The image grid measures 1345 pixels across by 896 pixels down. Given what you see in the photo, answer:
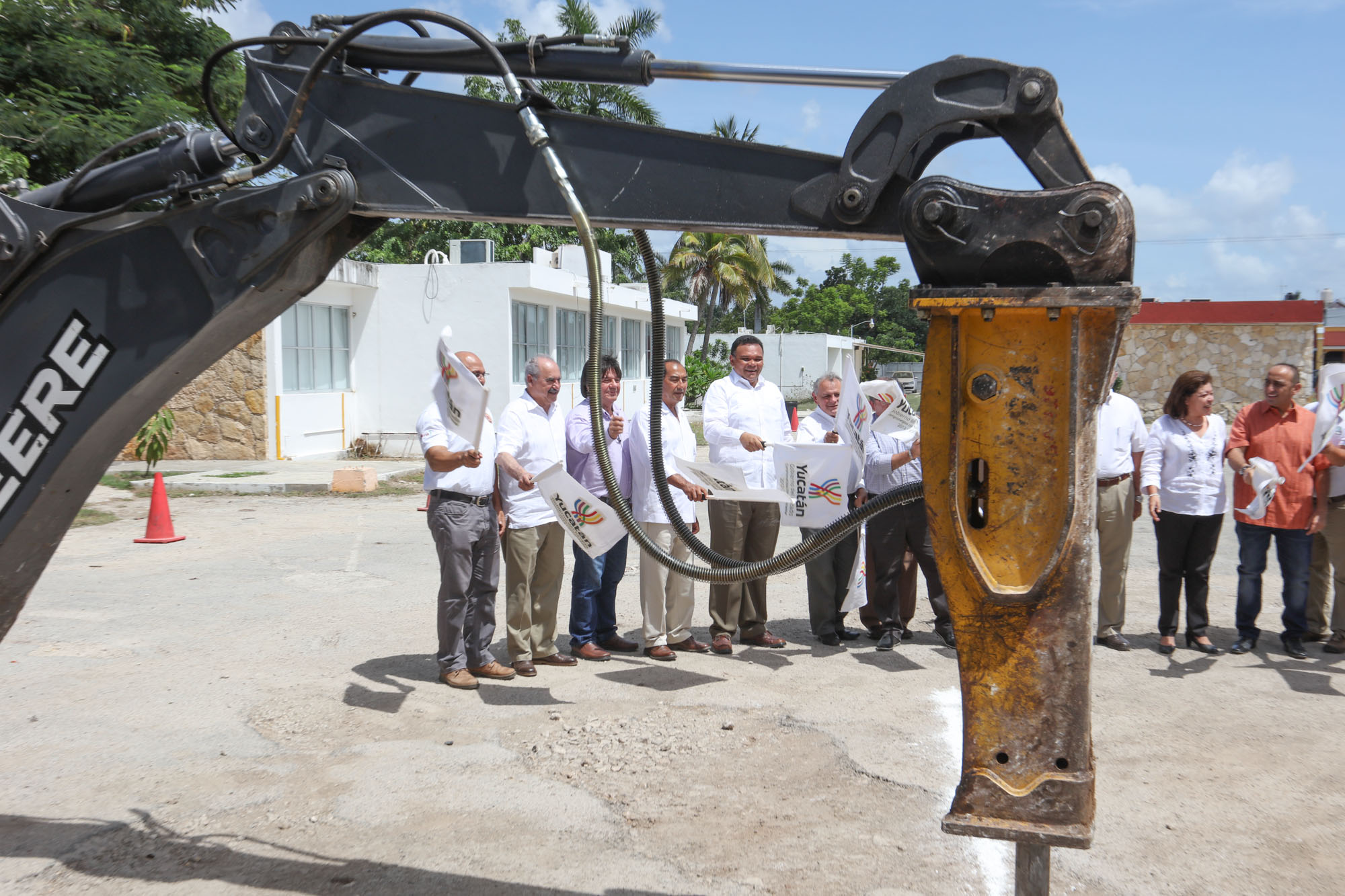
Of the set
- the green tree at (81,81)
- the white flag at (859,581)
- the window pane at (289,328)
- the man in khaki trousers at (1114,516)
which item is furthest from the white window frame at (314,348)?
the man in khaki trousers at (1114,516)

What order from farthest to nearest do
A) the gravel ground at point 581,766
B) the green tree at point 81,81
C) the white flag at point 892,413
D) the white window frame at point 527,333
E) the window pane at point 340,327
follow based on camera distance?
the white window frame at point 527,333, the window pane at point 340,327, the green tree at point 81,81, the white flag at point 892,413, the gravel ground at point 581,766

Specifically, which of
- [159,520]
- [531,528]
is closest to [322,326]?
[159,520]

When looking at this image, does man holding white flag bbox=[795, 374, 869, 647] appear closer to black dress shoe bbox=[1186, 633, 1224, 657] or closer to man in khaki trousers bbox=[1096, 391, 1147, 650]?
man in khaki trousers bbox=[1096, 391, 1147, 650]

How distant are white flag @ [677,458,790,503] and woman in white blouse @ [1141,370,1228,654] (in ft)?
8.92

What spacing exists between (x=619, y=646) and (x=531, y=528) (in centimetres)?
114

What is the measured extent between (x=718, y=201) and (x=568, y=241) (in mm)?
28214

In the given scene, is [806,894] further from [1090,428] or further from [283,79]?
[283,79]

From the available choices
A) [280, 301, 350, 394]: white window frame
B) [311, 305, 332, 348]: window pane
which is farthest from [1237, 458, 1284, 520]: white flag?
[311, 305, 332, 348]: window pane

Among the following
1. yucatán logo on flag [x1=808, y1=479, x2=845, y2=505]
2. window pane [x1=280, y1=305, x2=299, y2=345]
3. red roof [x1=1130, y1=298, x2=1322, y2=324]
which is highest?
red roof [x1=1130, y1=298, x2=1322, y2=324]

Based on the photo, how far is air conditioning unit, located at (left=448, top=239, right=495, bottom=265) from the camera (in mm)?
22531

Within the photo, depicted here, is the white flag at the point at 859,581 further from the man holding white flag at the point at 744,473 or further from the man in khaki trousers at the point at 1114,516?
the man in khaki trousers at the point at 1114,516

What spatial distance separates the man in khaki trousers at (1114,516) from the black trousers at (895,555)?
1071mm

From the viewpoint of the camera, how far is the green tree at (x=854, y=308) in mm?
72875

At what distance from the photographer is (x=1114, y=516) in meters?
7.16
